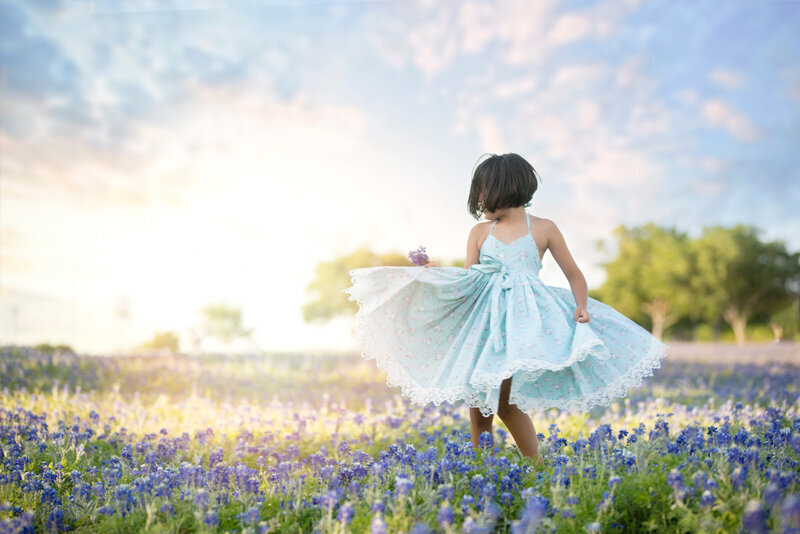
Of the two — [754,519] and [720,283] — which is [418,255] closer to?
[754,519]

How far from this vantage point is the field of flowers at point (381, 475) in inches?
106

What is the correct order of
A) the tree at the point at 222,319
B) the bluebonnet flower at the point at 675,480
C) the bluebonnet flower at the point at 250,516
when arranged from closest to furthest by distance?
the bluebonnet flower at the point at 675,480
the bluebonnet flower at the point at 250,516
the tree at the point at 222,319

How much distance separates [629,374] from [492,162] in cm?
175

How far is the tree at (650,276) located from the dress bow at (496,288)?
38066mm

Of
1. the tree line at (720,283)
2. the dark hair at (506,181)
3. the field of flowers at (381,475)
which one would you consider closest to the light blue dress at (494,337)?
the dark hair at (506,181)

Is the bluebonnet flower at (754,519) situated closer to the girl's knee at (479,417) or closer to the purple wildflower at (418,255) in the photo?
the girl's knee at (479,417)

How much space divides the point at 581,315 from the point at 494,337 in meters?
0.64

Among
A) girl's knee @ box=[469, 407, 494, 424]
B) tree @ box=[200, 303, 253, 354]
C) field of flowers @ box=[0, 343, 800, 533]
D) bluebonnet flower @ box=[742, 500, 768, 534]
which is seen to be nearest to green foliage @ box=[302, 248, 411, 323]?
tree @ box=[200, 303, 253, 354]

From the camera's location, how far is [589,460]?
11.5ft

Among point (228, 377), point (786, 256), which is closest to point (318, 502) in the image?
point (228, 377)

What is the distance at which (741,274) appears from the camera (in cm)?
3862

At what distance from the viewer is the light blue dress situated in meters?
3.63

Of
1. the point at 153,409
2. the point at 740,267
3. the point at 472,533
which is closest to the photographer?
the point at 472,533

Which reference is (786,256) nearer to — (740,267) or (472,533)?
(740,267)
